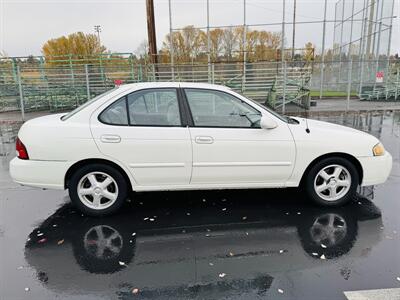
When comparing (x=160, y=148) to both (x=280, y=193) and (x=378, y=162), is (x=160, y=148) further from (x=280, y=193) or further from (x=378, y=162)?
(x=378, y=162)

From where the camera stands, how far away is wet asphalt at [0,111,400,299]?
280 centimetres

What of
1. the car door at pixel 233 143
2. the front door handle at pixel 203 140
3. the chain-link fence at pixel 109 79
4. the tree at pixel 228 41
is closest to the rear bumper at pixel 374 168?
the car door at pixel 233 143

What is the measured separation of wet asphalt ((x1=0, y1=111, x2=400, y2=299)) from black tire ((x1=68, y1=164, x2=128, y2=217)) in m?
0.13

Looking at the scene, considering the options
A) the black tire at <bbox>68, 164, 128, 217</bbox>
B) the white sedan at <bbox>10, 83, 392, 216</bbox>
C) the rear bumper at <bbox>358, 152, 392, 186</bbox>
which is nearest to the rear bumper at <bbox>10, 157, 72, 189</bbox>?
the white sedan at <bbox>10, 83, 392, 216</bbox>

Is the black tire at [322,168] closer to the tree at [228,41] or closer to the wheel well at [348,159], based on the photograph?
the wheel well at [348,159]

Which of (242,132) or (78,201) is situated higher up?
(242,132)

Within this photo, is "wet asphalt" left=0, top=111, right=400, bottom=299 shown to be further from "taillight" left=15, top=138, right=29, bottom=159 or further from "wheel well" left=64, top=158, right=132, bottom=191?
"taillight" left=15, top=138, right=29, bottom=159

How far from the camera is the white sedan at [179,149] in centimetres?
390

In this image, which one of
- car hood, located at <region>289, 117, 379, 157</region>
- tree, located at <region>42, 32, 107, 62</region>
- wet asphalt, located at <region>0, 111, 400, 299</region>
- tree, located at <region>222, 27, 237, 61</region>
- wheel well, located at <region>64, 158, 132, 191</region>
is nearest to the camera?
wet asphalt, located at <region>0, 111, 400, 299</region>

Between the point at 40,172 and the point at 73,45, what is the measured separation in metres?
37.0

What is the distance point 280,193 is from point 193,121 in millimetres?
1794

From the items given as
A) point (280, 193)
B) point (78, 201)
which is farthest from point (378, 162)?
point (78, 201)

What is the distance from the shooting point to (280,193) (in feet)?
16.0

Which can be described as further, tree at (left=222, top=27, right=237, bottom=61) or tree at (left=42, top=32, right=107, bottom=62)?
tree at (left=42, top=32, right=107, bottom=62)
